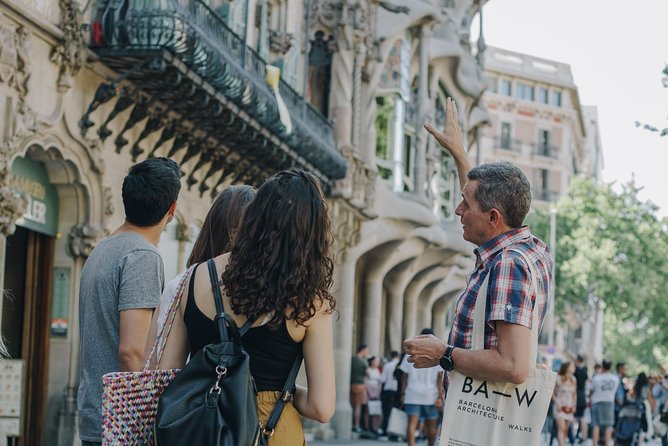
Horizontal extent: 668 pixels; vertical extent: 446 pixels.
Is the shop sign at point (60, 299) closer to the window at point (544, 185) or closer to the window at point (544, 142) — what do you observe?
the window at point (544, 185)

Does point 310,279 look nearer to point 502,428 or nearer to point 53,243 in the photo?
point 502,428

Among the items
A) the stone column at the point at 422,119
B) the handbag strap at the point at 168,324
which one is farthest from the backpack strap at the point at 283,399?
the stone column at the point at 422,119

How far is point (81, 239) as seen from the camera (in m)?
17.1

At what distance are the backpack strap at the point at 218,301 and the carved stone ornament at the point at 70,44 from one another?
459 inches

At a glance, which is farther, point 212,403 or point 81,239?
point 81,239

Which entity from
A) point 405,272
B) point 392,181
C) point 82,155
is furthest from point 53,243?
point 405,272

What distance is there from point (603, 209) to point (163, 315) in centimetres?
5925

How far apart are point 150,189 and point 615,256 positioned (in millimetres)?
57059

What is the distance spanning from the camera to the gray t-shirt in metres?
5.55

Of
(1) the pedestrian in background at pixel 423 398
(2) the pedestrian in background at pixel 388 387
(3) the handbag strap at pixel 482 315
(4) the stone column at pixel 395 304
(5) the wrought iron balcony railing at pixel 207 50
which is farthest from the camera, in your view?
(4) the stone column at pixel 395 304

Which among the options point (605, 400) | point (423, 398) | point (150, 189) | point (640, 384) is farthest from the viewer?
point (605, 400)

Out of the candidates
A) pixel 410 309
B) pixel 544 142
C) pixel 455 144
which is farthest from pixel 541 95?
pixel 455 144

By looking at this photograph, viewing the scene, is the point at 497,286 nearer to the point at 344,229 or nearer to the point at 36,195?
the point at 36,195

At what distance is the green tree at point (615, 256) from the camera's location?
59906mm
